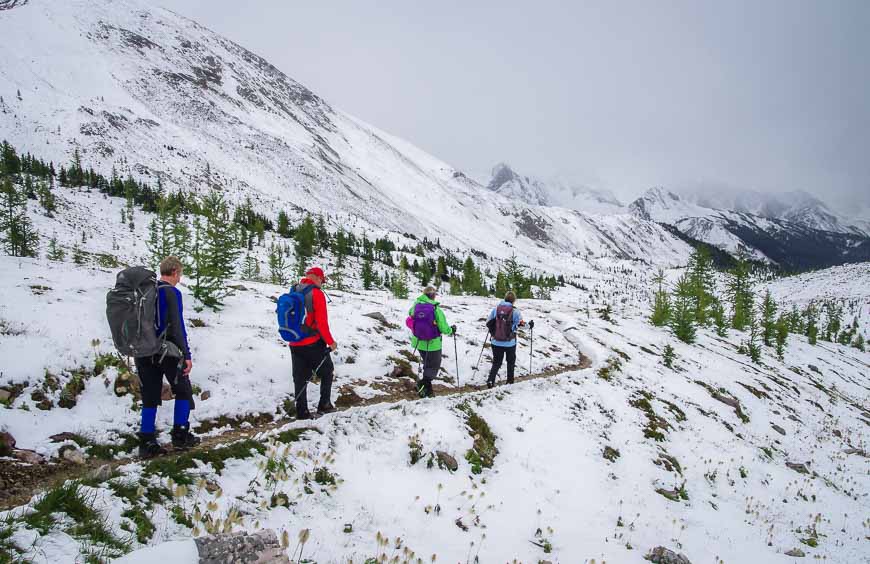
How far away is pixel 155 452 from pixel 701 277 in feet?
207

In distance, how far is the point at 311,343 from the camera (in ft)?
28.8

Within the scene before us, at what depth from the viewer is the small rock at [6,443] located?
19.4ft

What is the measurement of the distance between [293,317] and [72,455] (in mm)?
4032

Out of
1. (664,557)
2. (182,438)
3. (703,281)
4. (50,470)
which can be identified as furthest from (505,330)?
(703,281)

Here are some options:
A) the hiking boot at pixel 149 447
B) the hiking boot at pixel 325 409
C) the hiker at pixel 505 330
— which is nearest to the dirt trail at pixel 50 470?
the hiking boot at pixel 149 447

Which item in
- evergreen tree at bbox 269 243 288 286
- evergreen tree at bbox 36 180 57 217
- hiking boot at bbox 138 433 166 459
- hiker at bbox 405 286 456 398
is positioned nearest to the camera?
hiking boot at bbox 138 433 166 459

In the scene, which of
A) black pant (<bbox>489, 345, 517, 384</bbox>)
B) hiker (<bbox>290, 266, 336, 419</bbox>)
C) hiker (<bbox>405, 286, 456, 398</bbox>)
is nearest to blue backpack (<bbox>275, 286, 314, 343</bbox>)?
hiker (<bbox>290, 266, 336, 419</bbox>)

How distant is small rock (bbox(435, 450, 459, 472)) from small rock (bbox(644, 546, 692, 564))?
3968mm

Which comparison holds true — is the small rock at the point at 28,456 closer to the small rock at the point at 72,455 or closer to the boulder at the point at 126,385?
the small rock at the point at 72,455

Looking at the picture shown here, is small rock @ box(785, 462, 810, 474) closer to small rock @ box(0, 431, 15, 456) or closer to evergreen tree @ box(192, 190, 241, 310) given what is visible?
evergreen tree @ box(192, 190, 241, 310)

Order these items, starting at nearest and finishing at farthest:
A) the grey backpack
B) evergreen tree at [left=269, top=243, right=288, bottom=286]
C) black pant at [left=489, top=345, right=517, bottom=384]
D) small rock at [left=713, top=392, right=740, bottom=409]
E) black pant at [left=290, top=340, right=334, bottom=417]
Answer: the grey backpack
black pant at [left=290, top=340, right=334, bottom=417]
black pant at [left=489, top=345, right=517, bottom=384]
small rock at [left=713, top=392, right=740, bottom=409]
evergreen tree at [left=269, top=243, right=288, bottom=286]

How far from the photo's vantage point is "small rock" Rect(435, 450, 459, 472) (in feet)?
27.7

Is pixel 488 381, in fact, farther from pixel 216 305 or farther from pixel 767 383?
pixel 767 383

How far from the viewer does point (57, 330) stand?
9.27m
